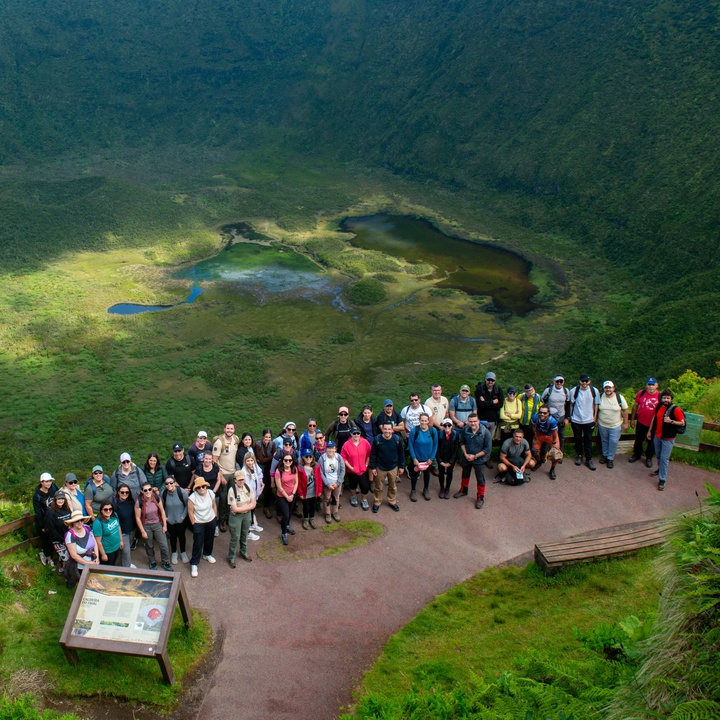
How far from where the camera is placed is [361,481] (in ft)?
41.2

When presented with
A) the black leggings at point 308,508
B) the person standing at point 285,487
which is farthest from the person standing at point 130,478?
the black leggings at point 308,508

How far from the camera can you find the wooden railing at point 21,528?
1039cm

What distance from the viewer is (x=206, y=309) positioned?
3366 cm

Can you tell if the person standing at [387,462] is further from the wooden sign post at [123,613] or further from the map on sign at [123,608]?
the map on sign at [123,608]

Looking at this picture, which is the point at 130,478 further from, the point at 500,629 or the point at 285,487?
the point at 500,629

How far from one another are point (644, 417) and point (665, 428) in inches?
26.5

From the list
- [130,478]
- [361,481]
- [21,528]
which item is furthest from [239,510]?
[21,528]

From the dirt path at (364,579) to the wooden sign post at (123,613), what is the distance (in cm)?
103

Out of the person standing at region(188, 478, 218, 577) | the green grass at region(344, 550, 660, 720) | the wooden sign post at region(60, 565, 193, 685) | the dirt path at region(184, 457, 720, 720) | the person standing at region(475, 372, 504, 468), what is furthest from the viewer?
the person standing at region(475, 372, 504, 468)

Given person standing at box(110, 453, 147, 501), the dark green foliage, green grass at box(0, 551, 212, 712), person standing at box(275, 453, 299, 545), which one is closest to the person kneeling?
person standing at box(275, 453, 299, 545)

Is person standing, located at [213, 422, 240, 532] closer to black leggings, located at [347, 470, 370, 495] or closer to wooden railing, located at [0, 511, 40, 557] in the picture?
black leggings, located at [347, 470, 370, 495]

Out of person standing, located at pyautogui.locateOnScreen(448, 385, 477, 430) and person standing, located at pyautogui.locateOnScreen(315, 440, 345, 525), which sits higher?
person standing, located at pyautogui.locateOnScreen(448, 385, 477, 430)

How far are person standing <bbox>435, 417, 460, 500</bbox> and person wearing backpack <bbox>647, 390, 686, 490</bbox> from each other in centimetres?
359

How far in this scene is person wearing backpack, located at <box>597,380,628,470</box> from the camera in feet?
43.0
